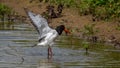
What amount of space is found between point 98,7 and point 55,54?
245 inches

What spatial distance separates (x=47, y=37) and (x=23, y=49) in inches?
32.5

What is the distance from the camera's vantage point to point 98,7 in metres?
19.1

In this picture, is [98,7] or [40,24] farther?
[98,7]

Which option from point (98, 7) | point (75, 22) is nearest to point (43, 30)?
point (75, 22)

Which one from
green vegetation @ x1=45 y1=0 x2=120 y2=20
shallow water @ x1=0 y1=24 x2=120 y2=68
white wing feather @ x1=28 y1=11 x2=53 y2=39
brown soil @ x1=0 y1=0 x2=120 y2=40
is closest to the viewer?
shallow water @ x1=0 y1=24 x2=120 y2=68

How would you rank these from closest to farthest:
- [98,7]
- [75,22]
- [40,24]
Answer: [40,24]
[75,22]
[98,7]

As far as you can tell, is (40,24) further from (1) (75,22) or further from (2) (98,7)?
(2) (98,7)

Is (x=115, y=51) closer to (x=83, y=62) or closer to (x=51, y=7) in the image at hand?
(x=83, y=62)

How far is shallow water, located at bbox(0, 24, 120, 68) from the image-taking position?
1162 cm

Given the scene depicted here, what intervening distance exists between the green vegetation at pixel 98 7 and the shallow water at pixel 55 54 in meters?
2.40

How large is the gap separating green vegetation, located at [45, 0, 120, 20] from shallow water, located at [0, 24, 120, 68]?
7.87 ft

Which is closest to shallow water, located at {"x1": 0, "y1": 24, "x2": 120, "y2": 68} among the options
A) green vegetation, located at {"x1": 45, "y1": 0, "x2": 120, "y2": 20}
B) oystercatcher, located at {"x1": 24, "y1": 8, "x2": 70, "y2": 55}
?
oystercatcher, located at {"x1": 24, "y1": 8, "x2": 70, "y2": 55}

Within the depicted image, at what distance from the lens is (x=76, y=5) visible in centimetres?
2039

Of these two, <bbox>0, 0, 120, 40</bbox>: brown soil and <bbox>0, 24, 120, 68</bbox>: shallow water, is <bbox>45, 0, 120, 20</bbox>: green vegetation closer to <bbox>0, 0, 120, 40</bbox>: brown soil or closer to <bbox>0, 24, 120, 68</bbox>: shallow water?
<bbox>0, 0, 120, 40</bbox>: brown soil
